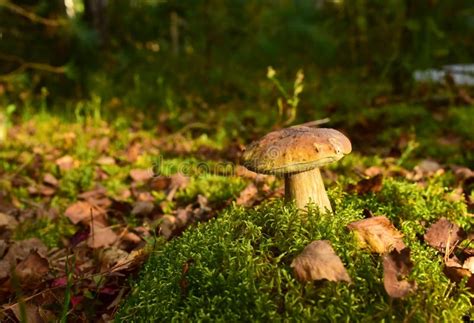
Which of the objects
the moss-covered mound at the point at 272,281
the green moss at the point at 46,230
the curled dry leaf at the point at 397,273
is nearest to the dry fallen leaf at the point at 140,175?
the green moss at the point at 46,230

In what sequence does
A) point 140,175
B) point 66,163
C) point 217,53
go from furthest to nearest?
point 217,53 < point 66,163 < point 140,175

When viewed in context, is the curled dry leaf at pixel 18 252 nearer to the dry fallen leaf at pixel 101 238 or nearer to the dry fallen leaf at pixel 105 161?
the dry fallen leaf at pixel 101 238

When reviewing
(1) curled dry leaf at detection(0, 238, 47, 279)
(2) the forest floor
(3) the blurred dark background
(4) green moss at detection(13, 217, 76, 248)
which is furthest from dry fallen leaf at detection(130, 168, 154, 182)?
(3) the blurred dark background

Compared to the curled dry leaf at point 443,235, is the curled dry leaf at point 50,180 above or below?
above

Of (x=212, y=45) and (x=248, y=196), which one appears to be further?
(x=212, y=45)

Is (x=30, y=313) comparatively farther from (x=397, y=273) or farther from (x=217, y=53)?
(x=217, y=53)

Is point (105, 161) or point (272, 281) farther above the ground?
point (105, 161)

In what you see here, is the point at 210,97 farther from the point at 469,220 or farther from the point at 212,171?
the point at 469,220

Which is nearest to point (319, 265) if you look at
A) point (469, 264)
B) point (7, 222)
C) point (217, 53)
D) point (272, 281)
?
point (272, 281)
